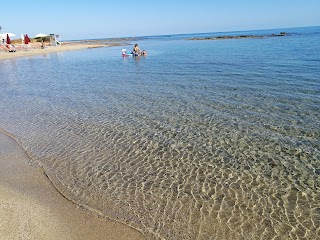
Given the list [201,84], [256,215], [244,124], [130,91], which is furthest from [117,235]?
[201,84]

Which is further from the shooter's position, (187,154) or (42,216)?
(187,154)

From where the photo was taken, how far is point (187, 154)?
8.06 m

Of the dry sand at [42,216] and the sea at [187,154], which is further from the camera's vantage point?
the sea at [187,154]

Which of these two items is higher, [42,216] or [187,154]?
[42,216]

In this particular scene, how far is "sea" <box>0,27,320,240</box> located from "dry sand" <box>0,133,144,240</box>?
0.26 metres

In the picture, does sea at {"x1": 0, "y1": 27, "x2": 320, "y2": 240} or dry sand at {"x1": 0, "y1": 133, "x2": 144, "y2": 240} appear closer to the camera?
dry sand at {"x1": 0, "y1": 133, "x2": 144, "y2": 240}

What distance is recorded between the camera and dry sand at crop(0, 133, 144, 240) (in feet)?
16.1

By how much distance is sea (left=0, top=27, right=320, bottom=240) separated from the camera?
5383 mm

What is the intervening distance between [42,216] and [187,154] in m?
4.09

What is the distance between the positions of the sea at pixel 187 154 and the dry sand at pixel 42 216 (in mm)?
257

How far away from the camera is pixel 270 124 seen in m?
9.85

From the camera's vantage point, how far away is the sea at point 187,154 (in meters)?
5.38

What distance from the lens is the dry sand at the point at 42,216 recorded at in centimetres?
489

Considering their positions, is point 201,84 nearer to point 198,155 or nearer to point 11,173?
point 198,155
